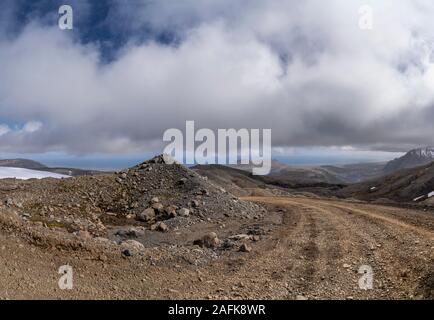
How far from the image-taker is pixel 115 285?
12758 mm

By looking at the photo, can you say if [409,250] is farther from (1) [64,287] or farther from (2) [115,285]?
(1) [64,287]

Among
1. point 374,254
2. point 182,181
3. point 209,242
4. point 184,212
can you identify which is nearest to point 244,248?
point 209,242

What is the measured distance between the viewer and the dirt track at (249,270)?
12047mm

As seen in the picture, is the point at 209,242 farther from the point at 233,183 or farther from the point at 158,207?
the point at 233,183

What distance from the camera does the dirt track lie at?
12047mm

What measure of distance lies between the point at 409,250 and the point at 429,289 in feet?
16.4

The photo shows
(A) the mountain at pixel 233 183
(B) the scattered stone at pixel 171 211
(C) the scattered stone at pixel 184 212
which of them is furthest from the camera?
(A) the mountain at pixel 233 183

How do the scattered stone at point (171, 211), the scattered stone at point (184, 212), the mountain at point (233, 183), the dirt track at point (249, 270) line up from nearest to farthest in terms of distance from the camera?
the dirt track at point (249, 270)
the scattered stone at point (184, 212)
the scattered stone at point (171, 211)
the mountain at point (233, 183)

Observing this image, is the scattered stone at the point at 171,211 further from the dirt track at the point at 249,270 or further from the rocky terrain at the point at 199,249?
the dirt track at the point at 249,270

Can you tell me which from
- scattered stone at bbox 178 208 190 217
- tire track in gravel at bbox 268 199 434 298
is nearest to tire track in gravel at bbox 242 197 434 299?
tire track in gravel at bbox 268 199 434 298

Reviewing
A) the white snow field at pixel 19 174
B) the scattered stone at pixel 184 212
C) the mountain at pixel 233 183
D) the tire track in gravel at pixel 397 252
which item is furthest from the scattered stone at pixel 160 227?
the white snow field at pixel 19 174

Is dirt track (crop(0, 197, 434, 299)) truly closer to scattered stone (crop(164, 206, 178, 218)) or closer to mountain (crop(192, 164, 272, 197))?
scattered stone (crop(164, 206, 178, 218))

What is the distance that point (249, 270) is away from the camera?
15.1 metres
